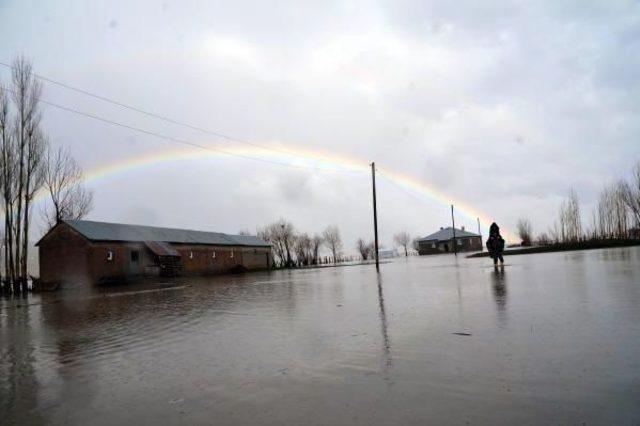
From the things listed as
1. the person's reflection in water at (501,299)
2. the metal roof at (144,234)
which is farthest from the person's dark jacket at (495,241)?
the metal roof at (144,234)

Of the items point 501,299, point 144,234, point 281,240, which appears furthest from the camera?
point 281,240

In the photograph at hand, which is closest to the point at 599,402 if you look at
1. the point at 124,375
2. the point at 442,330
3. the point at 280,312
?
the point at 442,330

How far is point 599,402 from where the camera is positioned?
3736mm

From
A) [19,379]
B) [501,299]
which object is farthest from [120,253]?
[19,379]

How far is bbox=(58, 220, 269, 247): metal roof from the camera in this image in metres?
41.6

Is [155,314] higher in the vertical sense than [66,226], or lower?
lower

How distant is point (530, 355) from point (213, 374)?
3599mm

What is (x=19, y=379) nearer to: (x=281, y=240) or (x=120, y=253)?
(x=120, y=253)

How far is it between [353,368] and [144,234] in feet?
154

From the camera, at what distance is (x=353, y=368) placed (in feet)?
17.4

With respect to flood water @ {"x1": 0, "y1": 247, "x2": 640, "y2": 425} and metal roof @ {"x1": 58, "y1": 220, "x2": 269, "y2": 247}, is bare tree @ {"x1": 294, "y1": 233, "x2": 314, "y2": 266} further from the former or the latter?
flood water @ {"x1": 0, "y1": 247, "x2": 640, "y2": 425}

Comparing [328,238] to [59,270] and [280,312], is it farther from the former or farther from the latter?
[280,312]

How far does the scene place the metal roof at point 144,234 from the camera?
4156cm

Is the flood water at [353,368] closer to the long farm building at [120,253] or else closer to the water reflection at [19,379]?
the water reflection at [19,379]
